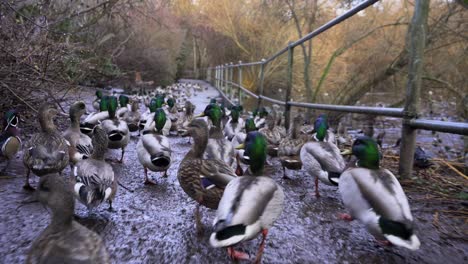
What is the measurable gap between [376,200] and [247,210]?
74cm

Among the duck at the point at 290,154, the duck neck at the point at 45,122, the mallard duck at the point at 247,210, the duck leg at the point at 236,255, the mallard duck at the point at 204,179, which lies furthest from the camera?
the duck at the point at 290,154

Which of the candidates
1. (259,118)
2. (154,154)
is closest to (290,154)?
(154,154)

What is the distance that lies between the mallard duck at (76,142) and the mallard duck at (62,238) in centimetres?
161

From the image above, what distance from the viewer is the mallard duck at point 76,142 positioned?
3354 mm

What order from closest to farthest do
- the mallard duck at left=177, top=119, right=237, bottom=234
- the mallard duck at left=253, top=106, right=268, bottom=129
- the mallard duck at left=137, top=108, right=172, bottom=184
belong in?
1. the mallard duck at left=177, top=119, right=237, bottom=234
2. the mallard duck at left=137, top=108, right=172, bottom=184
3. the mallard duck at left=253, top=106, right=268, bottom=129

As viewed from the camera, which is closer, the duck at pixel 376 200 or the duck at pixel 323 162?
the duck at pixel 376 200

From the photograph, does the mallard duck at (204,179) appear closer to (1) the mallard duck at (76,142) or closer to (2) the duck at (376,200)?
(2) the duck at (376,200)

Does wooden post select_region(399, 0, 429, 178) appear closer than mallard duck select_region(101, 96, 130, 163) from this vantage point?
Yes

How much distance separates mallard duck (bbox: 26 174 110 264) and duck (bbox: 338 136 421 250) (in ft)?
4.47

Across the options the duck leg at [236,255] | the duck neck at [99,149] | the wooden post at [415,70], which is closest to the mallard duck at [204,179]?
the duck leg at [236,255]

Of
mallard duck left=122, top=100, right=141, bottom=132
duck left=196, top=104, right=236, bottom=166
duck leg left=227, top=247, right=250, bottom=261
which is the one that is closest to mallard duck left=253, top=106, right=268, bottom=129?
mallard duck left=122, top=100, right=141, bottom=132

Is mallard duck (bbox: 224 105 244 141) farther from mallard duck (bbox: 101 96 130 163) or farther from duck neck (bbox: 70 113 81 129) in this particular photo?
duck neck (bbox: 70 113 81 129)

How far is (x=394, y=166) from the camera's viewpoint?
400 cm

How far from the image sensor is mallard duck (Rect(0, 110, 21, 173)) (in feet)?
10.9
